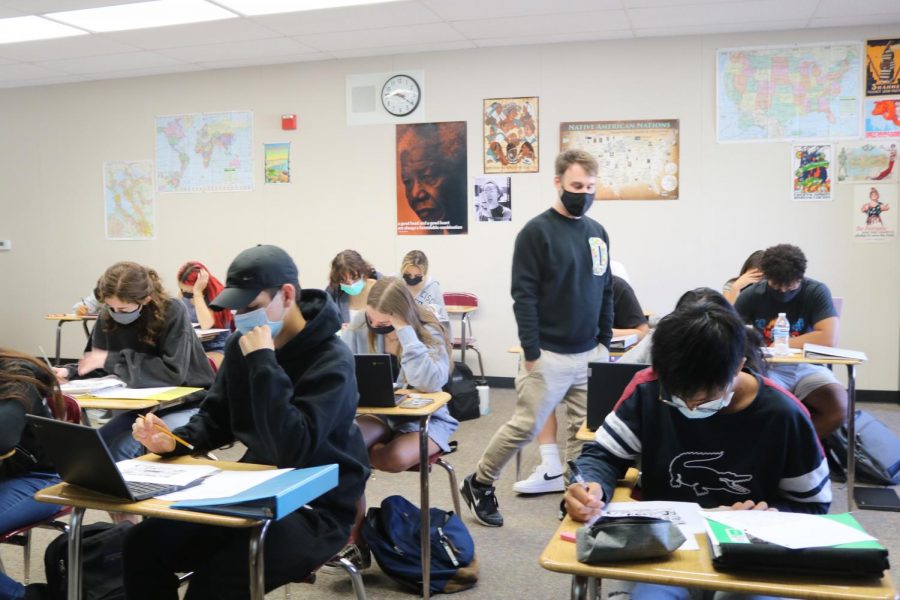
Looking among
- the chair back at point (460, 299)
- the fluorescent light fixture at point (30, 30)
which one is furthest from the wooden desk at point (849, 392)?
the fluorescent light fixture at point (30, 30)

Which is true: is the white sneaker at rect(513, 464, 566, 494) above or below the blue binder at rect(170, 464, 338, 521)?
below

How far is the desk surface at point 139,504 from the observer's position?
1.55 metres

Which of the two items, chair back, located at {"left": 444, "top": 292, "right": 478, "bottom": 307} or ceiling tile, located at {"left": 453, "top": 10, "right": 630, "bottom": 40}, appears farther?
chair back, located at {"left": 444, "top": 292, "right": 478, "bottom": 307}

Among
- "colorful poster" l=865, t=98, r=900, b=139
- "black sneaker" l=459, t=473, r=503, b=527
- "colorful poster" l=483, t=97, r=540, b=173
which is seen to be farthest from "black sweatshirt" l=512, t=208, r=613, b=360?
"colorful poster" l=865, t=98, r=900, b=139

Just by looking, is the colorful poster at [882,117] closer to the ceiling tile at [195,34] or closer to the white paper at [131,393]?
the ceiling tile at [195,34]

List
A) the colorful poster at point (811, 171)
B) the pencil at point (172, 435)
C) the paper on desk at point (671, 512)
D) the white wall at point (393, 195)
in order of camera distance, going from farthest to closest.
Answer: the white wall at point (393, 195), the colorful poster at point (811, 171), the pencil at point (172, 435), the paper on desk at point (671, 512)

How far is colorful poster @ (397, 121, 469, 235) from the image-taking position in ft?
21.6

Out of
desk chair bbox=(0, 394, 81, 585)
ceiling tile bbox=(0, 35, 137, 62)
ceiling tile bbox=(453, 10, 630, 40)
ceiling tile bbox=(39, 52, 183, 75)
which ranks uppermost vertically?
ceiling tile bbox=(0, 35, 137, 62)

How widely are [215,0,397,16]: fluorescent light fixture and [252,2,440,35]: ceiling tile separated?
3.0 inches

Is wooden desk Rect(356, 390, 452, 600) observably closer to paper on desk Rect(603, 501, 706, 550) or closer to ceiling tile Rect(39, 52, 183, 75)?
paper on desk Rect(603, 501, 706, 550)

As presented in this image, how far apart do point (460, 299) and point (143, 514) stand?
16.4 ft

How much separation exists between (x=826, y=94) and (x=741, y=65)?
646mm

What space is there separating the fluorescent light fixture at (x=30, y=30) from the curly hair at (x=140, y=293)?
326 cm

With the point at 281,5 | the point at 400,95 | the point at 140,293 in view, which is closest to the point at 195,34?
the point at 281,5
